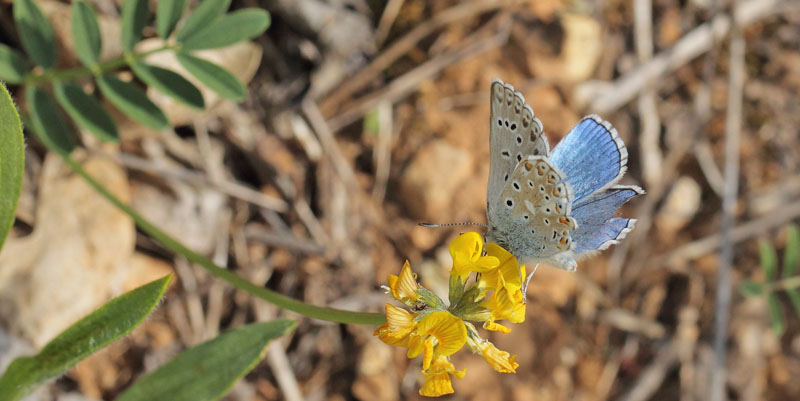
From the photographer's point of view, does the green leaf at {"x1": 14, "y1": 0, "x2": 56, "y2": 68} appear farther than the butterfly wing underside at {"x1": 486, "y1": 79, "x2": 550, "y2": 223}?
Yes

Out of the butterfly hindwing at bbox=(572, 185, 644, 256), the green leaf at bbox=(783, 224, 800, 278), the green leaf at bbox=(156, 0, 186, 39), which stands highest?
the green leaf at bbox=(156, 0, 186, 39)

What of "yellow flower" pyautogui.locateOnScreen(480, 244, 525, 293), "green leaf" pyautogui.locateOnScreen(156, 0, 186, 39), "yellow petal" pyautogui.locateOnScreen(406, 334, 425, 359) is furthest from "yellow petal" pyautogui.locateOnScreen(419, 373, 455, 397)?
"green leaf" pyautogui.locateOnScreen(156, 0, 186, 39)

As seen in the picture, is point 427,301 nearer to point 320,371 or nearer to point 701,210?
point 320,371

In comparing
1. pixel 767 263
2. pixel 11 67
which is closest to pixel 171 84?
pixel 11 67

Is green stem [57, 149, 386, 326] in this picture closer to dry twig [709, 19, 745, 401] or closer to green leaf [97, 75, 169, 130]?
green leaf [97, 75, 169, 130]

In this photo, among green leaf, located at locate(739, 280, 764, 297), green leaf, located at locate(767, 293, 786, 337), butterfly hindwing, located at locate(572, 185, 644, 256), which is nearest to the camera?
butterfly hindwing, located at locate(572, 185, 644, 256)

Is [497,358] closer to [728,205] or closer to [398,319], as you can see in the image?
[398,319]

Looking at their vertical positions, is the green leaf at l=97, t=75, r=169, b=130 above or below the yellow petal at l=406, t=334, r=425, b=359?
above

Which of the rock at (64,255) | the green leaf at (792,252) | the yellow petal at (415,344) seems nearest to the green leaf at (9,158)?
the rock at (64,255)
